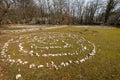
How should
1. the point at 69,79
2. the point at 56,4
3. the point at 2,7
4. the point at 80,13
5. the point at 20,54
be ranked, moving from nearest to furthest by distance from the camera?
the point at 69,79
the point at 20,54
the point at 2,7
the point at 56,4
the point at 80,13

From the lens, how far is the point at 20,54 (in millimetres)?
10945

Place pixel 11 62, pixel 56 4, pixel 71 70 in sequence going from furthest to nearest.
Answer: pixel 56 4
pixel 11 62
pixel 71 70

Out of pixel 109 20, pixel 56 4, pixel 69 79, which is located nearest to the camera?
pixel 69 79

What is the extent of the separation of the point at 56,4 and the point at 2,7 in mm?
34880

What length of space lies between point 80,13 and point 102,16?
947 centimetres

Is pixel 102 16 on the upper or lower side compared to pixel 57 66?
upper

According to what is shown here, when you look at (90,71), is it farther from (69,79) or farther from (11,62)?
(11,62)

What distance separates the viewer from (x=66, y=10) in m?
57.2

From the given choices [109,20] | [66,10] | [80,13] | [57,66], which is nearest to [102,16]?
[109,20]

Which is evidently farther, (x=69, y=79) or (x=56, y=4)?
(x=56, y=4)

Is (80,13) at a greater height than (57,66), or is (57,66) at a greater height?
(80,13)

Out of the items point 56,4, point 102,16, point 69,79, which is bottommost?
point 69,79

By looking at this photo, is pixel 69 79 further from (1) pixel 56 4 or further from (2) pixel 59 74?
(1) pixel 56 4

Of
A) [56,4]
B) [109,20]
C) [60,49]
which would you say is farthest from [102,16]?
[60,49]
